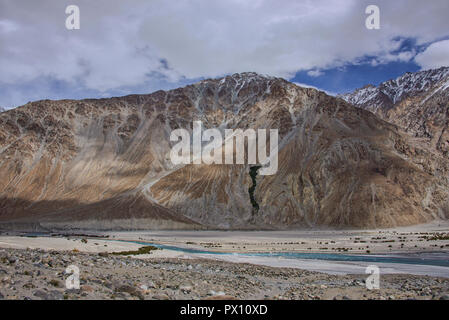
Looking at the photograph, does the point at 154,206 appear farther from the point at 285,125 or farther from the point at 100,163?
the point at 285,125

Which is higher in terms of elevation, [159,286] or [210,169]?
[210,169]

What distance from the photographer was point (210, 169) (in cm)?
11725

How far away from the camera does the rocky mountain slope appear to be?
93.3m

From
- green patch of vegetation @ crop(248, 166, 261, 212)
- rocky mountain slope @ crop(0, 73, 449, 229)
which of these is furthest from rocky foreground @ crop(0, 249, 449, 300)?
green patch of vegetation @ crop(248, 166, 261, 212)

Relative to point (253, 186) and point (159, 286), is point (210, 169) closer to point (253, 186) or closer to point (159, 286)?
point (253, 186)

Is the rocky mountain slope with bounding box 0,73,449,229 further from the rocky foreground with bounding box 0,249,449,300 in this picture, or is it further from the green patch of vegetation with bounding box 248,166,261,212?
the rocky foreground with bounding box 0,249,449,300

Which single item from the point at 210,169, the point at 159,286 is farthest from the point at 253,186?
the point at 159,286

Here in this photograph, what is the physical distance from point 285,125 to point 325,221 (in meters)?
43.4

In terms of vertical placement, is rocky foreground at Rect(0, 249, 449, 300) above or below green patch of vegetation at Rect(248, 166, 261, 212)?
below

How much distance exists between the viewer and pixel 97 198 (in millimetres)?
113625

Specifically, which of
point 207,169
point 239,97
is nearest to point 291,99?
point 239,97

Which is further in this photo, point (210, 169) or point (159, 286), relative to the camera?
point (210, 169)
